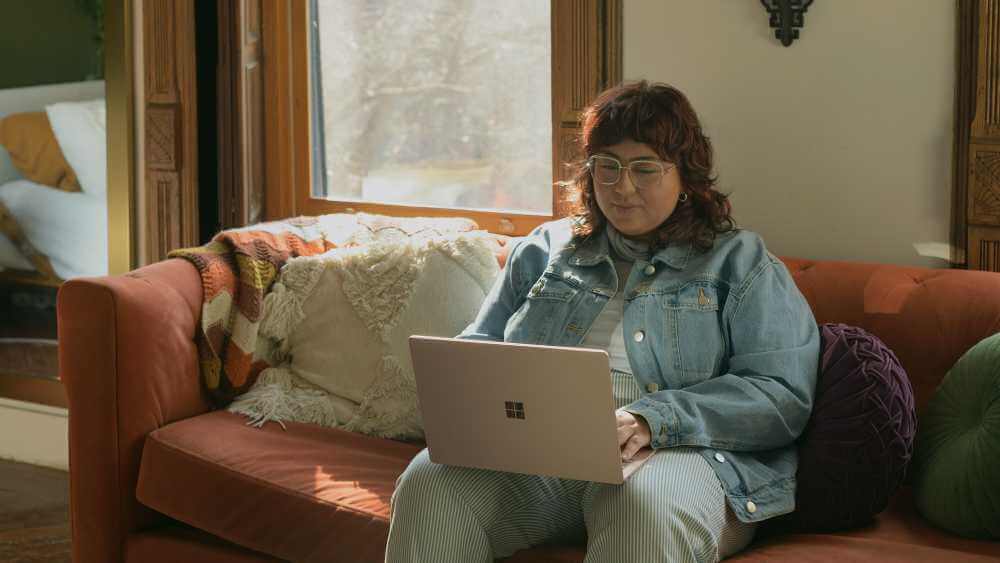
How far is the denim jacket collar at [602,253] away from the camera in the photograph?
2.25m

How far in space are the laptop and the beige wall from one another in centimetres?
99

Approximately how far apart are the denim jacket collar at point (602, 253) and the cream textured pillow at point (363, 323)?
427 mm

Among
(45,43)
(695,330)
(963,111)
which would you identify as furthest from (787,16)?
(45,43)

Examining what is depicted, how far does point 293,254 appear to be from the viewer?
2969 mm

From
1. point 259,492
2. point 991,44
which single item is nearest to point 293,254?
point 259,492

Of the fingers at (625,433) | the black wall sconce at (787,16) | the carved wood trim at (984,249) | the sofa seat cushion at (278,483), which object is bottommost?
the sofa seat cushion at (278,483)

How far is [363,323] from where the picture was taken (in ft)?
9.23

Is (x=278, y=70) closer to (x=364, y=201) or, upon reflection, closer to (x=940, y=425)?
(x=364, y=201)

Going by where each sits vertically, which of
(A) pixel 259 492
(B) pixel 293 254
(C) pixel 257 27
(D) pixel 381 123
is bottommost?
(A) pixel 259 492

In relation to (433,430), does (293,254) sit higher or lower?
higher

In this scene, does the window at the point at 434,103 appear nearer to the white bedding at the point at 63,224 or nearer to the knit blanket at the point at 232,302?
the knit blanket at the point at 232,302

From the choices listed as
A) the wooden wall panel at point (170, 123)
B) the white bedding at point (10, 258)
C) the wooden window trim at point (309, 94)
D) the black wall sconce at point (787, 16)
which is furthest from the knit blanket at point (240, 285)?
the white bedding at point (10, 258)

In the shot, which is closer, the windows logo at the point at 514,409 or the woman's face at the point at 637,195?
the windows logo at the point at 514,409

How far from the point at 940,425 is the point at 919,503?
0.14 m
